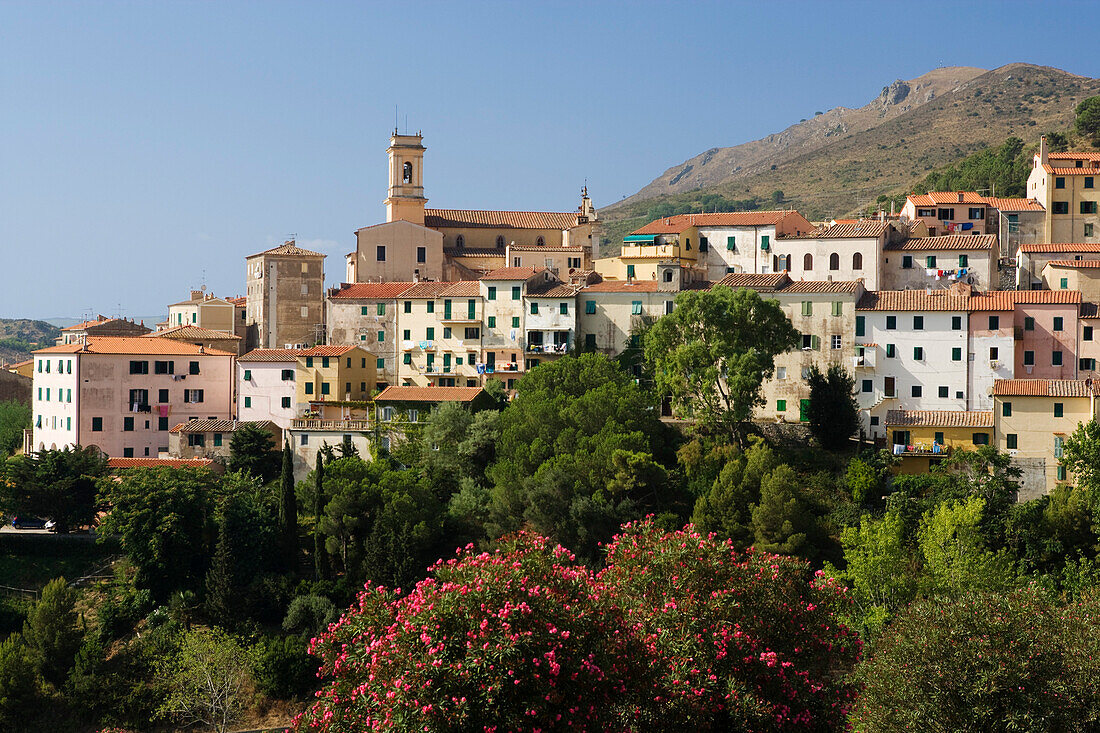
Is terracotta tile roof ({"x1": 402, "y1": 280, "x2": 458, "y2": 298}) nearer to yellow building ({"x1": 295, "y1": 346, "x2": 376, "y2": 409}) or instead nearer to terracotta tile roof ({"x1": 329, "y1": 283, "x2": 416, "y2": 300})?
terracotta tile roof ({"x1": 329, "y1": 283, "x2": 416, "y2": 300})

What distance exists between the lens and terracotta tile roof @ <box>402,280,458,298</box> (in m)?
68.0

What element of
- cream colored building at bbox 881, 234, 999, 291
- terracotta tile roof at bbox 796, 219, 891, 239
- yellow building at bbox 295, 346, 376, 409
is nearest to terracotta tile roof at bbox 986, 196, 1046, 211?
cream colored building at bbox 881, 234, 999, 291

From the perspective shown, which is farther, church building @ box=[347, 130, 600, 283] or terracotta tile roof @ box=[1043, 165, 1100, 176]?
church building @ box=[347, 130, 600, 283]

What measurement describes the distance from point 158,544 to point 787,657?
1277 inches

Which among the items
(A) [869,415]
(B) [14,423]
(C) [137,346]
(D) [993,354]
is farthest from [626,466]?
(B) [14,423]

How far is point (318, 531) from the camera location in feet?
169

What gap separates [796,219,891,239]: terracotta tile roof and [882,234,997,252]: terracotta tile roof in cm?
125

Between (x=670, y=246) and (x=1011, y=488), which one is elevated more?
(x=670, y=246)

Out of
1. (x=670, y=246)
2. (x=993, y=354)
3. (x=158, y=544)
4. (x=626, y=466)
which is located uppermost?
(x=670, y=246)

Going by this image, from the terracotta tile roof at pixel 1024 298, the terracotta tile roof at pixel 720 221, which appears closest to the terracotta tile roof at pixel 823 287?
the terracotta tile roof at pixel 1024 298

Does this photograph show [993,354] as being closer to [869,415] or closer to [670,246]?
[869,415]

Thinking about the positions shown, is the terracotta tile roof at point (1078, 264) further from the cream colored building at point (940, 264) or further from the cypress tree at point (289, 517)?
the cypress tree at point (289, 517)

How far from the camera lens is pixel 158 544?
169 ft

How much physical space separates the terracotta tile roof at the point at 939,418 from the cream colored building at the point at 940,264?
465 inches
